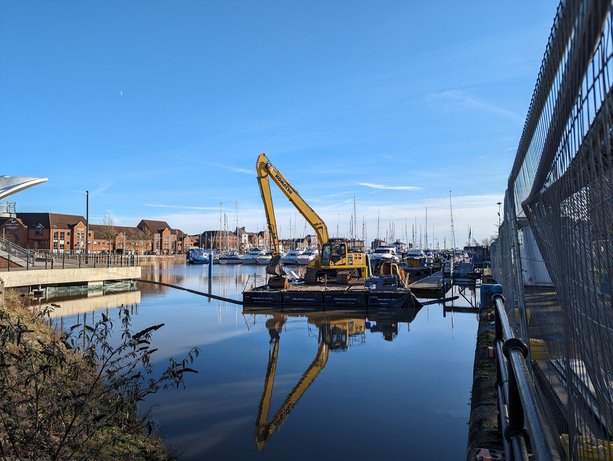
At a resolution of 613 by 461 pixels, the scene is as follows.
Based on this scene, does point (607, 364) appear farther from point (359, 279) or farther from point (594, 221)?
point (359, 279)

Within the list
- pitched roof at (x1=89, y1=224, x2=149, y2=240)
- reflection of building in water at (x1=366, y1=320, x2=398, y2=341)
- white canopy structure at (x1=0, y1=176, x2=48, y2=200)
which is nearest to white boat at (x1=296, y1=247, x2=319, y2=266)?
pitched roof at (x1=89, y1=224, x2=149, y2=240)

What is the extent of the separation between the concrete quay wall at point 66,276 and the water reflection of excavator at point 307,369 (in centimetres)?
1572

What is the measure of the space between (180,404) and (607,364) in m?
9.40

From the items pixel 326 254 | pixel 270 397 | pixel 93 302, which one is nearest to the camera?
pixel 270 397

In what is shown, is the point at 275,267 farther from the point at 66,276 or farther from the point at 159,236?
the point at 159,236

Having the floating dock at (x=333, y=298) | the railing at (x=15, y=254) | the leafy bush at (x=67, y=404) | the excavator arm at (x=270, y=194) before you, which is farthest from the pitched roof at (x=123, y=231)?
the leafy bush at (x=67, y=404)

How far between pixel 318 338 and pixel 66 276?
69.9ft

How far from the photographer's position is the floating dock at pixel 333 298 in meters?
23.7

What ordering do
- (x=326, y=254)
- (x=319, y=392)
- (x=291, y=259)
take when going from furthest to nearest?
(x=291, y=259) < (x=326, y=254) < (x=319, y=392)

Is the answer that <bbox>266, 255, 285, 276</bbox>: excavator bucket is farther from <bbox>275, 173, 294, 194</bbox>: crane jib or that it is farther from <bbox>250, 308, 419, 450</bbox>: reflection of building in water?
<bbox>275, 173, 294, 194</bbox>: crane jib

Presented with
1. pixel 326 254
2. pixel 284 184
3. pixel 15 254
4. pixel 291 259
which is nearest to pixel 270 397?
pixel 326 254

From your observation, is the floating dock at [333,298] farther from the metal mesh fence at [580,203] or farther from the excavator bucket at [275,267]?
the metal mesh fence at [580,203]

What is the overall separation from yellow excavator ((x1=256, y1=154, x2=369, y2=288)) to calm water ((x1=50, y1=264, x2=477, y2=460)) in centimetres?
1036

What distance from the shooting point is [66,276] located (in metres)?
30.7
